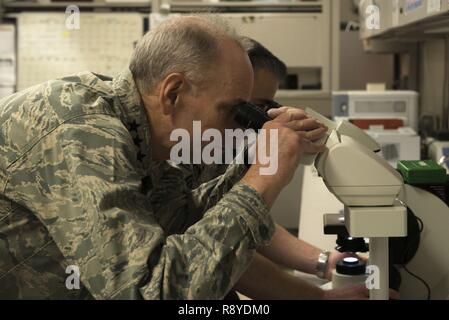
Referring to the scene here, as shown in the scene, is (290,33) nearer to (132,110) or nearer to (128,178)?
(132,110)

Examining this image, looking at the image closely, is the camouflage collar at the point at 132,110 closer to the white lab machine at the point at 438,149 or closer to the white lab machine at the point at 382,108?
the white lab machine at the point at 438,149

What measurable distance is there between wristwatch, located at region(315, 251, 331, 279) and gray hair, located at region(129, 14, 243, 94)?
66 centimetres

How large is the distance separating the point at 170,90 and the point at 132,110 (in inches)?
3.3

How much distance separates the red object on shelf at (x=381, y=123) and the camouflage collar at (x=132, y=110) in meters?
1.79

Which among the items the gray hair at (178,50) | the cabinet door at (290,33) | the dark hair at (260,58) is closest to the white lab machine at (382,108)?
the cabinet door at (290,33)

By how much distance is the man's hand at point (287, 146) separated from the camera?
997mm

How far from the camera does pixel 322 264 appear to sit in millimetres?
1545

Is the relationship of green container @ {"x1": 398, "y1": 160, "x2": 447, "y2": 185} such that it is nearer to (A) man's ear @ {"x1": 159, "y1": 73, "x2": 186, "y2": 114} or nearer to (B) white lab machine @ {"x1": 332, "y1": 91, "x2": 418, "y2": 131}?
(A) man's ear @ {"x1": 159, "y1": 73, "x2": 186, "y2": 114}

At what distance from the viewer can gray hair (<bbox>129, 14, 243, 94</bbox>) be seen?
1066mm

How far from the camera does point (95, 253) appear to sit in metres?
0.90

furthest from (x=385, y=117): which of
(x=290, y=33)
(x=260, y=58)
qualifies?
(x=260, y=58)

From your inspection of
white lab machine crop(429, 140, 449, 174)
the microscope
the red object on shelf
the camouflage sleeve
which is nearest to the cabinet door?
the red object on shelf

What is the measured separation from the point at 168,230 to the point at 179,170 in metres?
0.15

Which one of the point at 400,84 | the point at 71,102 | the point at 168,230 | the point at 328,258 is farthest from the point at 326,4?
the point at 71,102
